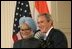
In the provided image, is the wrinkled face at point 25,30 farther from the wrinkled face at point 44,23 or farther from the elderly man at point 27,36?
the wrinkled face at point 44,23

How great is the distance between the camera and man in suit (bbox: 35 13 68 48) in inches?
88.1

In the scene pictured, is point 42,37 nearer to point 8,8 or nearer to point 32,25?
point 32,25

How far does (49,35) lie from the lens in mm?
2348

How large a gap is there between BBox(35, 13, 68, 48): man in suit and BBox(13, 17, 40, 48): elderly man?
23cm

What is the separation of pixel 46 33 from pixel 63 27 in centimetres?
189

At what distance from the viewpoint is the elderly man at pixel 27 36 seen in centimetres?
183

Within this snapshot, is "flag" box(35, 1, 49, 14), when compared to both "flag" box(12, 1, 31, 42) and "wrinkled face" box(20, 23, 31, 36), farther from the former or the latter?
"wrinkled face" box(20, 23, 31, 36)

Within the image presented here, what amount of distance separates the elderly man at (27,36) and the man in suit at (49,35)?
23 centimetres

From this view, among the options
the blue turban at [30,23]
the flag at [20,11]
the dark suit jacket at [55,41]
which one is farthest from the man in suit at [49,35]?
the flag at [20,11]

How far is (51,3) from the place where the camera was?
4.28m

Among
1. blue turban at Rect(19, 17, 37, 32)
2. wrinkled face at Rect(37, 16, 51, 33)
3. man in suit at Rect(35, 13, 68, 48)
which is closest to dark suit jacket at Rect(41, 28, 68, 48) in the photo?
man in suit at Rect(35, 13, 68, 48)

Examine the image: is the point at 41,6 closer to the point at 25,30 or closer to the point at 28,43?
the point at 25,30

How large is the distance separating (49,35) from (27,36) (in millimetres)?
491

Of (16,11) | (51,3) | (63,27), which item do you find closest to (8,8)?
(16,11)
